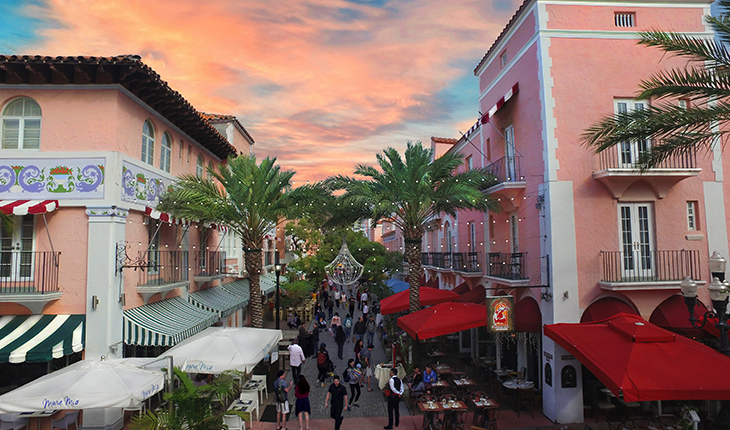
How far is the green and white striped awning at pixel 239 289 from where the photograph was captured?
23.0 meters

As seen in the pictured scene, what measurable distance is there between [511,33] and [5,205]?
16.6 meters

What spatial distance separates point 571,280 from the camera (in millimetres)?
13883

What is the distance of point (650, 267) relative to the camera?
47.0ft

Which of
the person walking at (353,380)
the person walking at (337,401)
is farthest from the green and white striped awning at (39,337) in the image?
the person walking at (353,380)

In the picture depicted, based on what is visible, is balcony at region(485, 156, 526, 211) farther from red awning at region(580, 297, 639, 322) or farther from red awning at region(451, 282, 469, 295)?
red awning at region(451, 282, 469, 295)

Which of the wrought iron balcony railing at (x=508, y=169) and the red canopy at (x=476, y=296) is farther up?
the wrought iron balcony railing at (x=508, y=169)

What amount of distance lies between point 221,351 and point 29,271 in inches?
214

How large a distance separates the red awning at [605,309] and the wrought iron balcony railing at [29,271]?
14.7 m

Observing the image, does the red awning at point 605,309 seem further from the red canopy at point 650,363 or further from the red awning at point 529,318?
the red canopy at point 650,363

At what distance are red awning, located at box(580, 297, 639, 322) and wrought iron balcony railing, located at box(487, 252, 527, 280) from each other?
243 cm

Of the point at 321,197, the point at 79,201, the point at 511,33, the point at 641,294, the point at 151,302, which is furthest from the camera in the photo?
the point at 321,197

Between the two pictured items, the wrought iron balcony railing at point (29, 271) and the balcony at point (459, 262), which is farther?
the balcony at point (459, 262)

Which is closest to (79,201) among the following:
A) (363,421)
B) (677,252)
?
(363,421)

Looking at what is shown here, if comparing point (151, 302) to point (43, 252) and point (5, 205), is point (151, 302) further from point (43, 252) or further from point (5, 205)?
point (5, 205)
